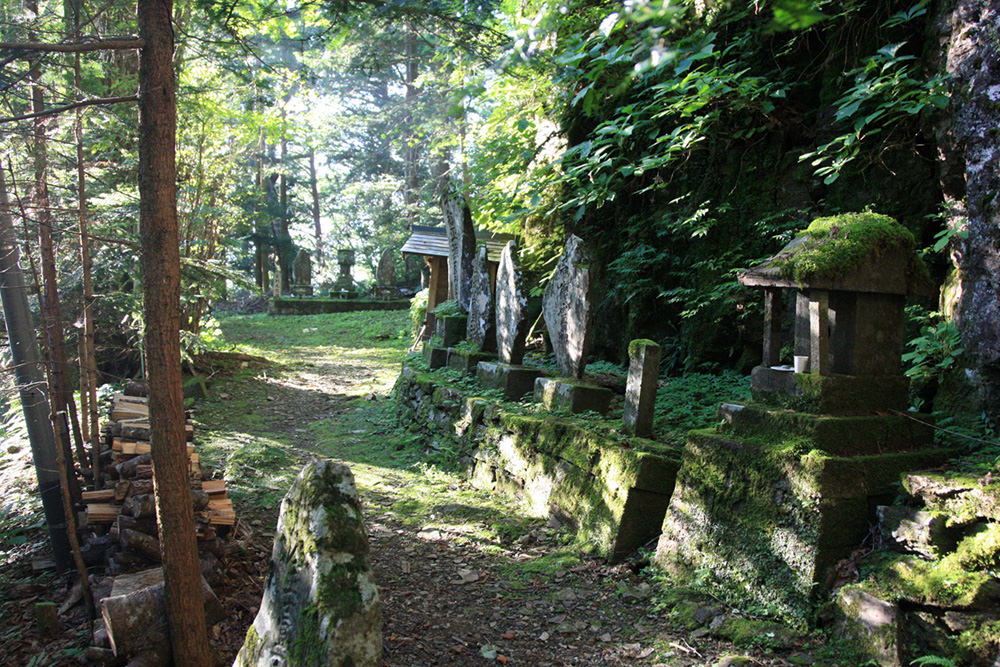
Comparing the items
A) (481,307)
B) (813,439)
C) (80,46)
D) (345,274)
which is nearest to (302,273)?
(345,274)

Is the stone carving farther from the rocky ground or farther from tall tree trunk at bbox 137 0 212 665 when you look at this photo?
tall tree trunk at bbox 137 0 212 665

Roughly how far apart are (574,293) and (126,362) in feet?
26.8

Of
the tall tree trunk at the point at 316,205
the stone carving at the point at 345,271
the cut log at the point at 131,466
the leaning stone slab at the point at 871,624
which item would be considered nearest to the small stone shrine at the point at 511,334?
the cut log at the point at 131,466

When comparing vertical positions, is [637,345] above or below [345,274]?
below

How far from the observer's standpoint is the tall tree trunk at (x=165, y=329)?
331 cm

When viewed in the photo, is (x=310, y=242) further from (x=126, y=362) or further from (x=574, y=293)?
(x=574, y=293)

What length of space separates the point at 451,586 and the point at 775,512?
86.8 inches

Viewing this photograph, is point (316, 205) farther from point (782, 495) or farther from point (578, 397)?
point (782, 495)

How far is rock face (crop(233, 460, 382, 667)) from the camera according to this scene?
250 cm

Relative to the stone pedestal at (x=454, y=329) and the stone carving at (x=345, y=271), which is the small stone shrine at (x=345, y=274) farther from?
the stone pedestal at (x=454, y=329)

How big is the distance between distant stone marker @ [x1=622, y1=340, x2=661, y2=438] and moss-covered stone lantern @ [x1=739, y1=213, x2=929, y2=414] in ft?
2.99

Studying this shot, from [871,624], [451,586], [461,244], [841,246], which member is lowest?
[451,586]

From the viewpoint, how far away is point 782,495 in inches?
134

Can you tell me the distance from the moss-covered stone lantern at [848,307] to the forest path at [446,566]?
151cm
